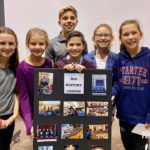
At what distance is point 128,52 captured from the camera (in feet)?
6.26

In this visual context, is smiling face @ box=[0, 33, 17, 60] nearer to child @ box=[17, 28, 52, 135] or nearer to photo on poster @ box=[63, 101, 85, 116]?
child @ box=[17, 28, 52, 135]

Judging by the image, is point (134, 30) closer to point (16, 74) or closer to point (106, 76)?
point (106, 76)

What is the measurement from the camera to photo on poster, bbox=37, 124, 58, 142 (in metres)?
1.64

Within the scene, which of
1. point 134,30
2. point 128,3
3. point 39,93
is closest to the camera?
point 39,93

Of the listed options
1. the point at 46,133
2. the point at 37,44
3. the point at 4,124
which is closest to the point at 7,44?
the point at 37,44

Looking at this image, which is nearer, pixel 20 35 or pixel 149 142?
pixel 149 142

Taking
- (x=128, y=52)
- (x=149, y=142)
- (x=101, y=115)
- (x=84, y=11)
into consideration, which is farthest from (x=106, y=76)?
(x=84, y=11)

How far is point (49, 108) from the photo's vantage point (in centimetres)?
163

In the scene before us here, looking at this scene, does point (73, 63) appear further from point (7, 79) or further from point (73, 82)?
point (7, 79)

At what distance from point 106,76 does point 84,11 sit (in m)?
1.88

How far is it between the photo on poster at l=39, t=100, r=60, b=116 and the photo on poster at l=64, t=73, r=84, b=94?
9 centimetres

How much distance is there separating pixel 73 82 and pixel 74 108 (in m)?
0.15

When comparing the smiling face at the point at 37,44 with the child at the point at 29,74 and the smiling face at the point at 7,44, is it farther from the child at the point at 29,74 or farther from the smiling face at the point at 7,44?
the smiling face at the point at 7,44

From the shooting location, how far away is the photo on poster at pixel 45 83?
161 centimetres
